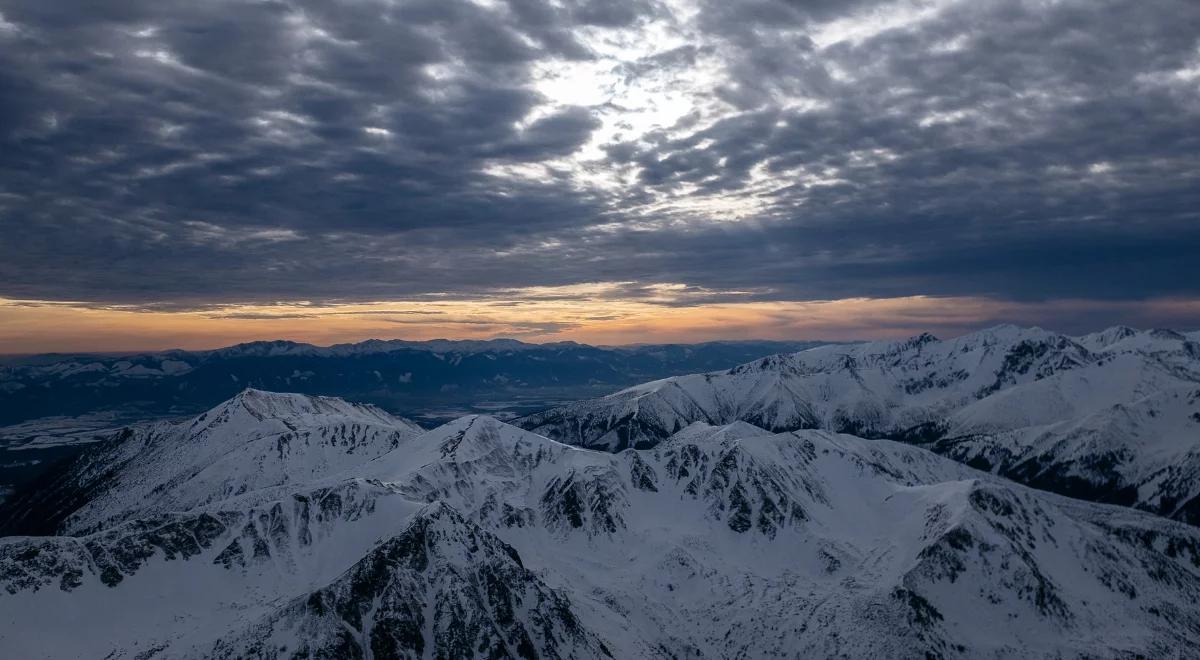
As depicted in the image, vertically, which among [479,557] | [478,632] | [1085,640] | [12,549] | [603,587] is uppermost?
[12,549]

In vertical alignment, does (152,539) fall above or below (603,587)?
above

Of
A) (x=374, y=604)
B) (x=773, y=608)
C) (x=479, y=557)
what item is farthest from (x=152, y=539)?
(x=773, y=608)

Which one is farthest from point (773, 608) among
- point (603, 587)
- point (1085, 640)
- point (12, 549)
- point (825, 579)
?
point (12, 549)

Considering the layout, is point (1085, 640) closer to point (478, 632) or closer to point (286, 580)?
point (478, 632)

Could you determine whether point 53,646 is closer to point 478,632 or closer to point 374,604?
point 374,604

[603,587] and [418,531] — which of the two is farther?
[603,587]

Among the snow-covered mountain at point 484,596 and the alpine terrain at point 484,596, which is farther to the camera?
the snow-covered mountain at point 484,596

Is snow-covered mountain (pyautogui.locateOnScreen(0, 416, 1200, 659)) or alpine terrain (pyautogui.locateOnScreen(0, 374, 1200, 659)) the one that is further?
snow-covered mountain (pyautogui.locateOnScreen(0, 416, 1200, 659))

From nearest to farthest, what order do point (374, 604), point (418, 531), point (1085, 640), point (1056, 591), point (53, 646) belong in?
point (53, 646) → point (374, 604) → point (418, 531) → point (1085, 640) → point (1056, 591)

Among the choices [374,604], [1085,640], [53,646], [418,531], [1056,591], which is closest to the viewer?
[53,646]
